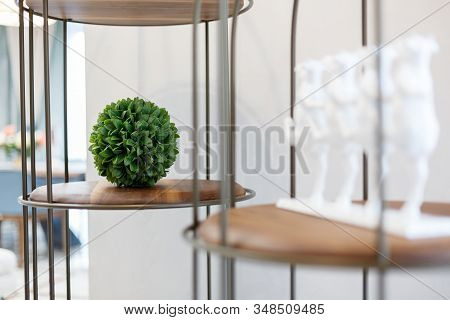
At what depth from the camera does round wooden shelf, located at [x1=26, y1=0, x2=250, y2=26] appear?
1097mm

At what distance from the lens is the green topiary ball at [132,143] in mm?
1068

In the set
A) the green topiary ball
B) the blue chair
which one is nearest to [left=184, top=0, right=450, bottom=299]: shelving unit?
the green topiary ball

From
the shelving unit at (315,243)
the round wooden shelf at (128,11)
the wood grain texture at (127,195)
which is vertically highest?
the round wooden shelf at (128,11)

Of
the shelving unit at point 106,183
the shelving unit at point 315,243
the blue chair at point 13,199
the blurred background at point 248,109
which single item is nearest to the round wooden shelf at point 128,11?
the shelving unit at point 106,183

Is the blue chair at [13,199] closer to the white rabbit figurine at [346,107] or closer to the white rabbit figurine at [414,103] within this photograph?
the white rabbit figurine at [346,107]

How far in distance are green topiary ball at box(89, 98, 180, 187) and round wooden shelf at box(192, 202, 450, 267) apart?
0.44 metres

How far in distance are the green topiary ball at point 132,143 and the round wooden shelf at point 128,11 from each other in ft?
0.63

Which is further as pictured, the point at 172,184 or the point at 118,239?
the point at 118,239

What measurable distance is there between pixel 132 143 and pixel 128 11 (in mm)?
294

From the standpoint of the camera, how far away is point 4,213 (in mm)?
3305

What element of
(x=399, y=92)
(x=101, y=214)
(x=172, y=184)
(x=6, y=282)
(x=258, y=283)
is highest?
(x=399, y=92)
